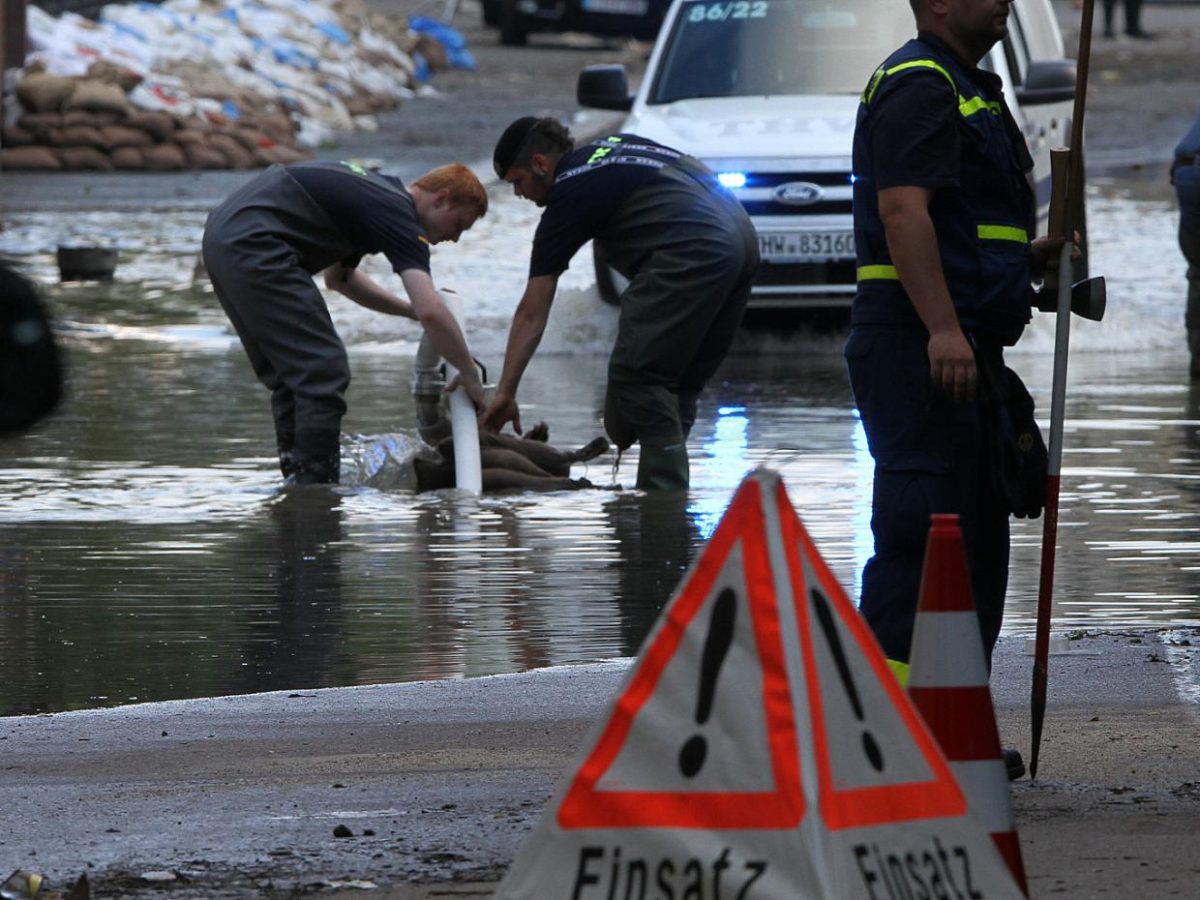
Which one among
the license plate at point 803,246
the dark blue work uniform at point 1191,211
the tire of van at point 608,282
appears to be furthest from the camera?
the tire of van at point 608,282

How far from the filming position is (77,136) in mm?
24703

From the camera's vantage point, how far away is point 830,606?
370 centimetres

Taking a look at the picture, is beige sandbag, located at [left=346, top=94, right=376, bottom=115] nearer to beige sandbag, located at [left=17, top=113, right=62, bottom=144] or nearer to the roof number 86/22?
beige sandbag, located at [left=17, top=113, right=62, bottom=144]

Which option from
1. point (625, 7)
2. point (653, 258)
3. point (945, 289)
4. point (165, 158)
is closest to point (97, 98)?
point (165, 158)

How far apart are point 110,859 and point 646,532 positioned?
4113 mm

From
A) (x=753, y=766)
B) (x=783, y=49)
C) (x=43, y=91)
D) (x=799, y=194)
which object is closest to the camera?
(x=753, y=766)

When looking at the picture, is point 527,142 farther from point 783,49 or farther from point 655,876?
point 655,876

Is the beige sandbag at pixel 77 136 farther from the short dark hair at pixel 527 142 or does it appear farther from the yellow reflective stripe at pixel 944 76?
the yellow reflective stripe at pixel 944 76

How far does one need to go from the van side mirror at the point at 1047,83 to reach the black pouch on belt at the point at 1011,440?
8340 millimetres

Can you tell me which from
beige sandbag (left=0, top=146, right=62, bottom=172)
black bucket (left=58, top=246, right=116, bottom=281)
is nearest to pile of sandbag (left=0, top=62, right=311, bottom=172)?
beige sandbag (left=0, top=146, right=62, bottom=172)

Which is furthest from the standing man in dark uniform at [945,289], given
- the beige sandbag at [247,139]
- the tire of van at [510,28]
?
the tire of van at [510,28]

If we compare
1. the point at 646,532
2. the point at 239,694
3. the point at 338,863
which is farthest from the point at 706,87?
the point at 338,863

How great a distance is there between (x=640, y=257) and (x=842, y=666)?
5.95 metres

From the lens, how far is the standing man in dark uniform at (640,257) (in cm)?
915
